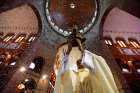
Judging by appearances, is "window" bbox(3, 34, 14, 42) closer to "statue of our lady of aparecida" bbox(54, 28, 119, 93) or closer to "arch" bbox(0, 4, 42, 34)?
"arch" bbox(0, 4, 42, 34)

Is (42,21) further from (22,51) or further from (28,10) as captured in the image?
(22,51)

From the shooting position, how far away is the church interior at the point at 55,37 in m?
8.98

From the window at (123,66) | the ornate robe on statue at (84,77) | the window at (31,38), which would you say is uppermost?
the window at (31,38)

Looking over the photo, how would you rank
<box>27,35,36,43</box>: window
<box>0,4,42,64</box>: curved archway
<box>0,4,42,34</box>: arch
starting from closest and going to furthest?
1. <box>27,35,36,43</box>: window
2. <box>0,4,42,64</box>: curved archway
3. <box>0,4,42,34</box>: arch

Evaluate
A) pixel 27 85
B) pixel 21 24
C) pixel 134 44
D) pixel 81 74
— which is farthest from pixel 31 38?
pixel 81 74

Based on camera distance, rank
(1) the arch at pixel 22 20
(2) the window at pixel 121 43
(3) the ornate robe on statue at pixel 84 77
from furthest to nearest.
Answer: (1) the arch at pixel 22 20 → (2) the window at pixel 121 43 → (3) the ornate robe on statue at pixel 84 77

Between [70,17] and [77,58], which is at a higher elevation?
[70,17]

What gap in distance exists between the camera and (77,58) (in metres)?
1.31

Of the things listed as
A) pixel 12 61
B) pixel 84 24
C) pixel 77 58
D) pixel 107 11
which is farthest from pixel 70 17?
pixel 77 58

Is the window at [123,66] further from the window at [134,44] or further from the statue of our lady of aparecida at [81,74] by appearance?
the statue of our lady of aparecida at [81,74]

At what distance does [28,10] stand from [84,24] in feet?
10.7

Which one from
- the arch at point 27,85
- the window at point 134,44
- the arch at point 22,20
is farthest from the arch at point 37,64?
the window at point 134,44

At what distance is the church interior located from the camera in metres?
8.98

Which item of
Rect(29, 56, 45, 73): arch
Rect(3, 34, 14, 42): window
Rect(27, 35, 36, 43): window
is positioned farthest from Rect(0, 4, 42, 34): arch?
Rect(29, 56, 45, 73): arch
